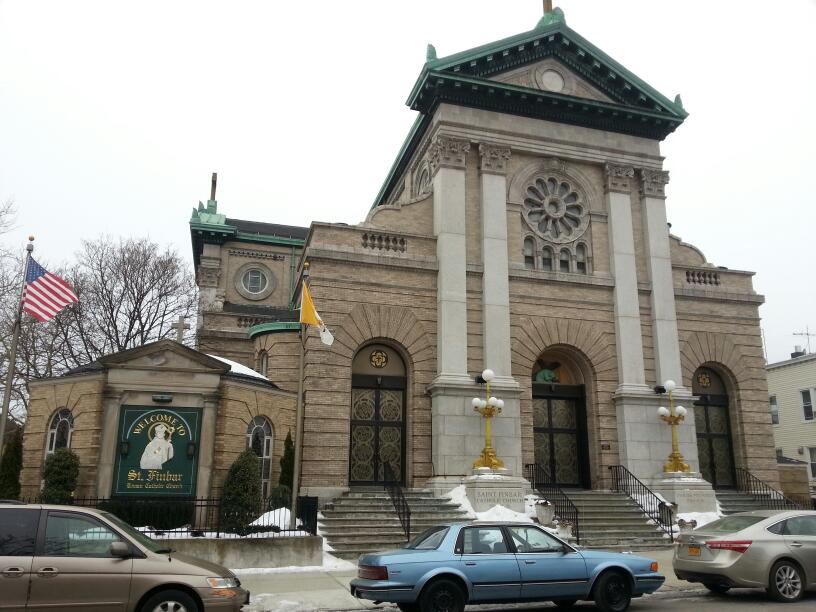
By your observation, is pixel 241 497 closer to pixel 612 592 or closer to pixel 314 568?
pixel 314 568

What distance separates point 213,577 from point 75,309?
91.5ft

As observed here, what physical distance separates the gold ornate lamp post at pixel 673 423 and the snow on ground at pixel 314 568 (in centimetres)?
1176

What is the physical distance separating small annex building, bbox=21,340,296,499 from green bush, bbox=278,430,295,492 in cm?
125

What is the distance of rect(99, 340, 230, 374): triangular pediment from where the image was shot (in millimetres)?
16969

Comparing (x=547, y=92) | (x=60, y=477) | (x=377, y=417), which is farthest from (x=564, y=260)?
(x=60, y=477)

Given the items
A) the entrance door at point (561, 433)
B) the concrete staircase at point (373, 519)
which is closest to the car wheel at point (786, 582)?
the concrete staircase at point (373, 519)

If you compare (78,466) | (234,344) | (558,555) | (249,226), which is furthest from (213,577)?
(249,226)

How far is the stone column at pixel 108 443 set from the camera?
16.2m

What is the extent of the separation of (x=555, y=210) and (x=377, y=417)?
10.0 meters

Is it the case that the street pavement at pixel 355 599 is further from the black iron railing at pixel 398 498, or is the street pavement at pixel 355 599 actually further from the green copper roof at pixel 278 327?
the green copper roof at pixel 278 327

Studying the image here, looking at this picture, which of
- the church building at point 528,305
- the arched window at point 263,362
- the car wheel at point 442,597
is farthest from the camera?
the arched window at point 263,362

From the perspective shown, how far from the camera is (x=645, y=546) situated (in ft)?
62.8

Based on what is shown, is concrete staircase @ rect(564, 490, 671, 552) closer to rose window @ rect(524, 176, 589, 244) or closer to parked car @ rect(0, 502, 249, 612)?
rose window @ rect(524, 176, 589, 244)

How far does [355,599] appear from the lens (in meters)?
12.0
